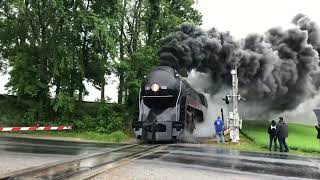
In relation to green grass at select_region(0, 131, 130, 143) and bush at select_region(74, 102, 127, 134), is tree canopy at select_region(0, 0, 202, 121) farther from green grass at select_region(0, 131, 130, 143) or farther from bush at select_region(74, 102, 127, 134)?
green grass at select_region(0, 131, 130, 143)

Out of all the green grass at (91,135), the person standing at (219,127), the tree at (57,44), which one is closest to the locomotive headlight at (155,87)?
the person standing at (219,127)

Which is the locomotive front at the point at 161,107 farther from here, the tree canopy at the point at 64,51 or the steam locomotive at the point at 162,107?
the tree canopy at the point at 64,51

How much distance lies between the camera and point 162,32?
116 feet

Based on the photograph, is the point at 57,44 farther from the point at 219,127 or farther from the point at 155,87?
the point at 219,127

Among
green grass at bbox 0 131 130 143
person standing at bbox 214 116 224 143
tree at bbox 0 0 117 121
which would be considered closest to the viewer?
person standing at bbox 214 116 224 143

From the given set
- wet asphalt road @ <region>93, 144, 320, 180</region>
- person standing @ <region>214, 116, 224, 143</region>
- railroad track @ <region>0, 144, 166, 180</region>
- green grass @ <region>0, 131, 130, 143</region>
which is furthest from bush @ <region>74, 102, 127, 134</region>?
railroad track @ <region>0, 144, 166, 180</region>

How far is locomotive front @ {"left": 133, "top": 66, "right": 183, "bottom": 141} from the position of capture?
733 inches

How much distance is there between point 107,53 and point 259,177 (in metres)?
21.8

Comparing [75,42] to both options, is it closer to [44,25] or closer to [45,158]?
[44,25]

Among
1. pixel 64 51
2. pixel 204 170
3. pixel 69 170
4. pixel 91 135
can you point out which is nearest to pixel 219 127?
pixel 91 135

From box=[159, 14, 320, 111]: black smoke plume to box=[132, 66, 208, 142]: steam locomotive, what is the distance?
3706 mm

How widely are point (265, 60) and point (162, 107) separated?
12.9 meters

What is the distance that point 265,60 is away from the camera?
1144 inches

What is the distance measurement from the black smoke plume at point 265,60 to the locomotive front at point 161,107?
12.6ft
